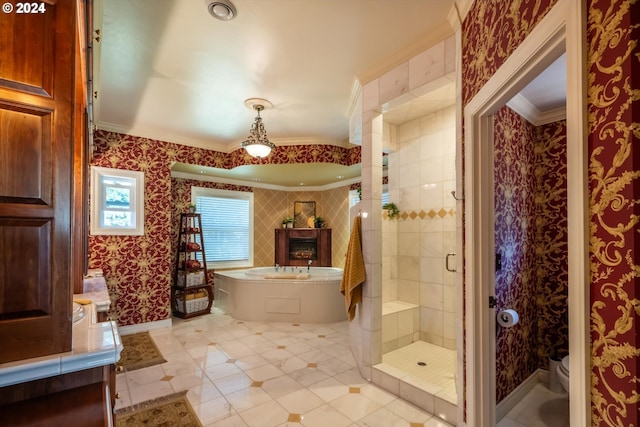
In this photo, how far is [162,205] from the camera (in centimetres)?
422

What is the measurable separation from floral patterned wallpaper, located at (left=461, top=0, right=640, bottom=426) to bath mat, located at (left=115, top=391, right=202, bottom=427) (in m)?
2.25

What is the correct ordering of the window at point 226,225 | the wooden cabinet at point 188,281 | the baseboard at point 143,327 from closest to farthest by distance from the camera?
1. the baseboard at point 143,327
2. the wooden cabinet at point 188,281
3. the window at point 226,225

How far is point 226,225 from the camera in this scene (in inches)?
229

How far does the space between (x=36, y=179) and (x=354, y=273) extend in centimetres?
219

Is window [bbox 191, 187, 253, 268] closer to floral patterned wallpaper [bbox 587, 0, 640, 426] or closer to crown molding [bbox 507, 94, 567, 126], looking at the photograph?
crown molding [bbox 507, 94, 567, 126]

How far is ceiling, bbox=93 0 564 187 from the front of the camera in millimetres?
1879

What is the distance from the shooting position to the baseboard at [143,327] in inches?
152

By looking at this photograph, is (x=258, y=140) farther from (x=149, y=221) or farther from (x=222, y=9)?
(x=149, y=221)

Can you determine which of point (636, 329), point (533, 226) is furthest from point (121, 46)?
point (533, 226)

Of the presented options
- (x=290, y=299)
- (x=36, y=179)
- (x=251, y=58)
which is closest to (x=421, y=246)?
(x=290, y=299)

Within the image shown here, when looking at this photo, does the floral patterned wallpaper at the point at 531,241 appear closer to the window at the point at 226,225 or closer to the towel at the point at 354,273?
the towel at the point at 354,273

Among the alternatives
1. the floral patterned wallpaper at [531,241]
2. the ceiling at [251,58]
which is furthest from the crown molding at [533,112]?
→ the ceiling at [251,58]

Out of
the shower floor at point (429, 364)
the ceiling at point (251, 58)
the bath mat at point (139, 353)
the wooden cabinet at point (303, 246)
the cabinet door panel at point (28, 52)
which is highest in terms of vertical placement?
the ceiling at point (251, 58)

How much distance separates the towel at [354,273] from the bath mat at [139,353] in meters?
2.02
